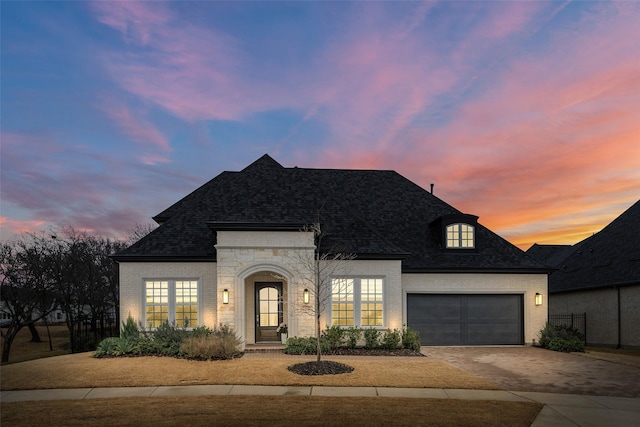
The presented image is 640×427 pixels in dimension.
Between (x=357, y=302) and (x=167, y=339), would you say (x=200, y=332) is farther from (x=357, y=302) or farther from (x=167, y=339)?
(x=357, y=302)

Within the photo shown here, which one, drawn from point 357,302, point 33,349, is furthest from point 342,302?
point 33,349

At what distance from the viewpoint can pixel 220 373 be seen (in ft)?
43.7

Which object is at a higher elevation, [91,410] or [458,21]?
[458,21]

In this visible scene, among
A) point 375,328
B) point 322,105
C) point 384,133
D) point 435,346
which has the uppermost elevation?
point 322,105

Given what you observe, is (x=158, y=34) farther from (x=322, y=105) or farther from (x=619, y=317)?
(x=619, y=317)

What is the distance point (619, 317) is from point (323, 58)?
20.9m

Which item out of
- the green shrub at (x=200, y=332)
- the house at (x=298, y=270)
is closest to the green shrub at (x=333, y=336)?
the house at (x=298, y=270)

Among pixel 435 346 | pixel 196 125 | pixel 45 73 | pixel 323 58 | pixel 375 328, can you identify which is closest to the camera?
pixel 45 73

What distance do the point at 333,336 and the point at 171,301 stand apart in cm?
728

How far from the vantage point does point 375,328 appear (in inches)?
740

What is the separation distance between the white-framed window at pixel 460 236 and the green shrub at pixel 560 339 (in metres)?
5.26

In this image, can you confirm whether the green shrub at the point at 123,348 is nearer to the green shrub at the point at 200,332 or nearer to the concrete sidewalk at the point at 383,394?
Answer: the green shrub at the point at 200,332

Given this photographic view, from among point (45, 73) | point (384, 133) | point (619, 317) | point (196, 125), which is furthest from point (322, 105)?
point (619, 317)

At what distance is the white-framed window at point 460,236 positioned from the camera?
22.2 m
